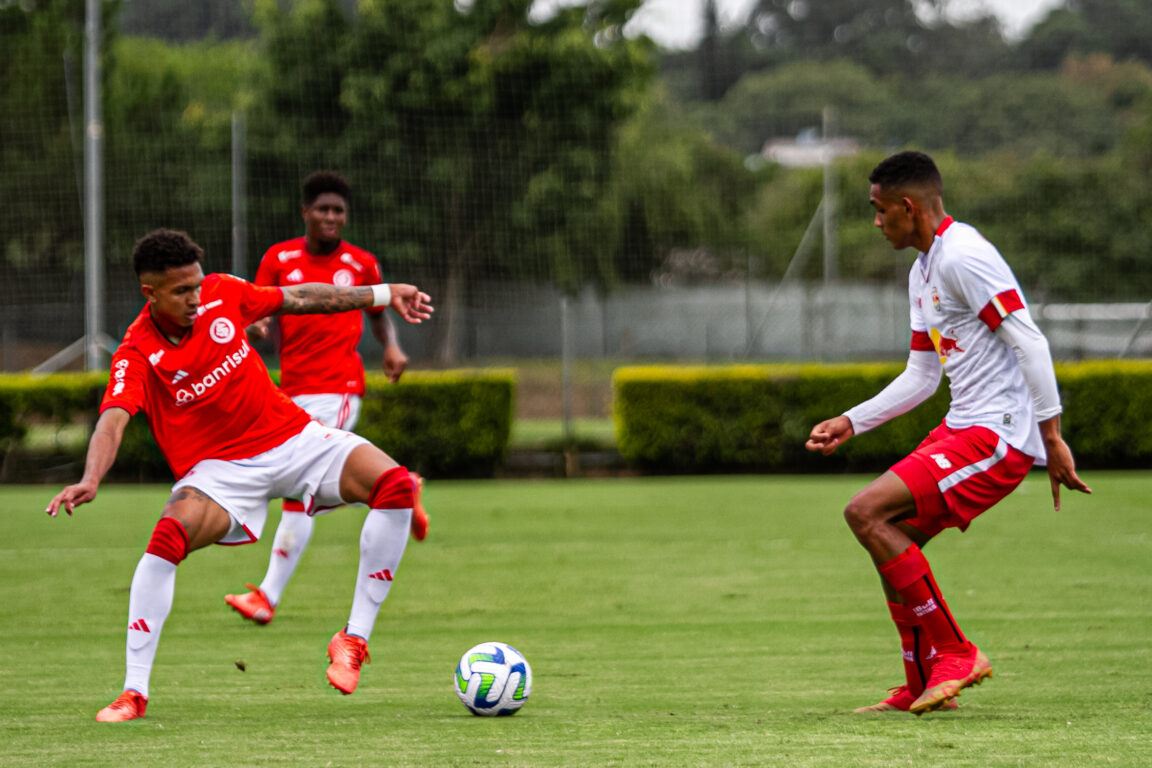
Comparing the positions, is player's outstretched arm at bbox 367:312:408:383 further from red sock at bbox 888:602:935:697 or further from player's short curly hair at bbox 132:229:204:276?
red sock at bbox 888:602:935:697

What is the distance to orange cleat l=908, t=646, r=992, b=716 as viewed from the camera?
14.9ft

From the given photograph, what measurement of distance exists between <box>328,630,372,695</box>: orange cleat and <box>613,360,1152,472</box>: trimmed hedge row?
1064 cm

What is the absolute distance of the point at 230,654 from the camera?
19.8 feet

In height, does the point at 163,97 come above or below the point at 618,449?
above

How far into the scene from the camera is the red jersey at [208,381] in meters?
4.98

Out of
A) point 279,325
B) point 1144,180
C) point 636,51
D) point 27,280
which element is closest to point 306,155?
point 27,280

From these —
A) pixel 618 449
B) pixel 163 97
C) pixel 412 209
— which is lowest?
pixel 618 449

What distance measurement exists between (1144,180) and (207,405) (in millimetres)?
28764

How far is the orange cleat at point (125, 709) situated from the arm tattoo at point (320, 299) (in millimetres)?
1666

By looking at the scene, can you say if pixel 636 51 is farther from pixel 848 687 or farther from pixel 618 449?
pixel 848 687

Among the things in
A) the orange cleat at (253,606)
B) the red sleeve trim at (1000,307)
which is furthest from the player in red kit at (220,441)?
the red sleeve trim at (1000,307)

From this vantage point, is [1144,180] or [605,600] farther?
[1144,180]

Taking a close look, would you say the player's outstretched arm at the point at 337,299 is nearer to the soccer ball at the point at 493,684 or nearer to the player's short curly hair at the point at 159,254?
the player's short curly hair at the point at 159,254

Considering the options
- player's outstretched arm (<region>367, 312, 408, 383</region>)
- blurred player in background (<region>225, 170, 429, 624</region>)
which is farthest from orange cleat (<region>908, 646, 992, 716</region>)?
blurred player in background (<region>225, 170, 429, 624</region>)
